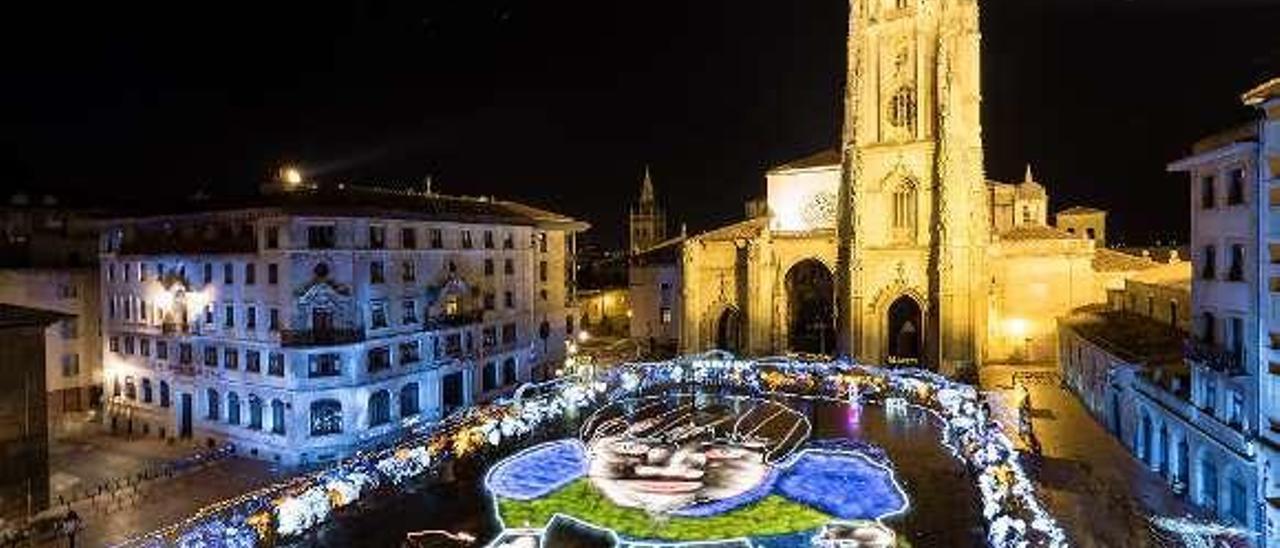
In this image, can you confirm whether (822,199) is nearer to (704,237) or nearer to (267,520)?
(704,237)

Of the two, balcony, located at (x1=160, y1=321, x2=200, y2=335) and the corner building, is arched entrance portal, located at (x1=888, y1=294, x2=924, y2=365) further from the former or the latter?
balcony, located at (x1=160, y1=321, x2=200, y2=335)

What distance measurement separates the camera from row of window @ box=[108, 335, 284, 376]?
37.2m

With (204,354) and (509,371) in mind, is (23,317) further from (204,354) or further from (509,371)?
(509,371)

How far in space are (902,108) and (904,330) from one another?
17536 millimetres

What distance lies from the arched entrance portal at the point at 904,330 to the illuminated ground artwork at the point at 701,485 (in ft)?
80.9

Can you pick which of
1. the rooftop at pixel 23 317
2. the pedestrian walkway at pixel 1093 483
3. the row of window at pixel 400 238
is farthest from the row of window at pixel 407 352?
the pedestrian walkway at pixel 1093 483

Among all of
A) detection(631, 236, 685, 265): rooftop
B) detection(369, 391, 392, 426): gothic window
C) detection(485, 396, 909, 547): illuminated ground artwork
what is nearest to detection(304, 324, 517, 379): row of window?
detection(369, 391, 392, 426): gothic window

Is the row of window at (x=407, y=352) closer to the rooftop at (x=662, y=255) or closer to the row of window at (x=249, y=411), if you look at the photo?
the row of window at (x=249, y=411)

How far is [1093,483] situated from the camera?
2791 centimetres

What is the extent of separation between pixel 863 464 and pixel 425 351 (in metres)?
23.8

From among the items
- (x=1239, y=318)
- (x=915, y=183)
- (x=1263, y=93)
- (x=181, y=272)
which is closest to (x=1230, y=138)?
(x=1263, y=93)

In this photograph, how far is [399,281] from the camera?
135ft

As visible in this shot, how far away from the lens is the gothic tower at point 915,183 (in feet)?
172

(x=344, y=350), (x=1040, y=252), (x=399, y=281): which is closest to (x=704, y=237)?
(x=1040, y=252)
